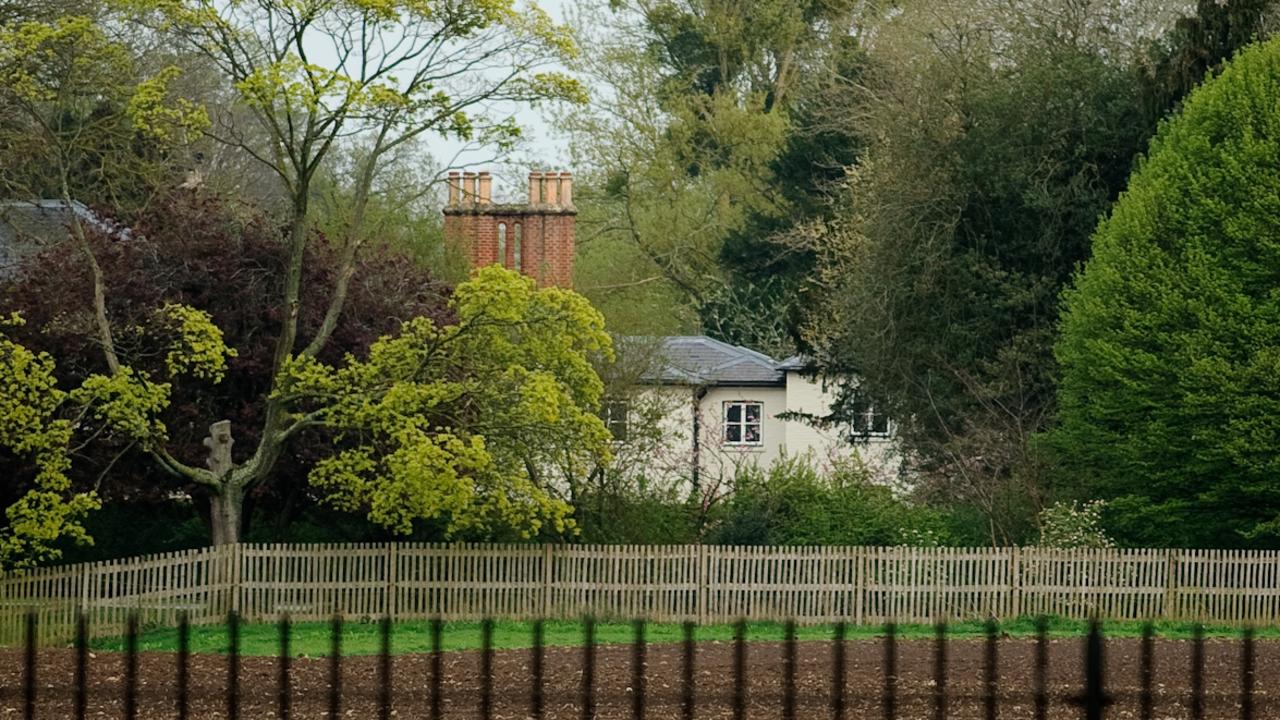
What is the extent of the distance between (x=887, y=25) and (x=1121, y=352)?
725 inches

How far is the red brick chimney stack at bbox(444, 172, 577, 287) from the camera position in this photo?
1746 inches

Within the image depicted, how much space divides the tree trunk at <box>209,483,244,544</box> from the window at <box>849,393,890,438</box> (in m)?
17.5

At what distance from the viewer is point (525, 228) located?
44406 mm

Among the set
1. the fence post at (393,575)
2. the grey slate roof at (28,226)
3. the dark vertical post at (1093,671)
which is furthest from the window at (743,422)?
the dark vertical post at (1093,671)

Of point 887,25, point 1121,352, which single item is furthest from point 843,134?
point 1121,352

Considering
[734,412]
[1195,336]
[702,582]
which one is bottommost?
[702,582]

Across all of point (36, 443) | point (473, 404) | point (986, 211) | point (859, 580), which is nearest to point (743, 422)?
point (986, 211)

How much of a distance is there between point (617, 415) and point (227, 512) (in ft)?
34.5

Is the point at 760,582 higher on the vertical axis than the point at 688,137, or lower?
lower

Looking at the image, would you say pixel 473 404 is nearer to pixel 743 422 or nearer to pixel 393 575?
pixel 393 575

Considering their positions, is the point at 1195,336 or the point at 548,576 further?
the point at 1195,336

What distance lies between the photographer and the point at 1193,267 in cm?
3064

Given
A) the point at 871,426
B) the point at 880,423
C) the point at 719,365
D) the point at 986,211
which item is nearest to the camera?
the point at 986,211

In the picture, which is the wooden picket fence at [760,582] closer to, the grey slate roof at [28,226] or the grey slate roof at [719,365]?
the grey slate roof at [28,226]
